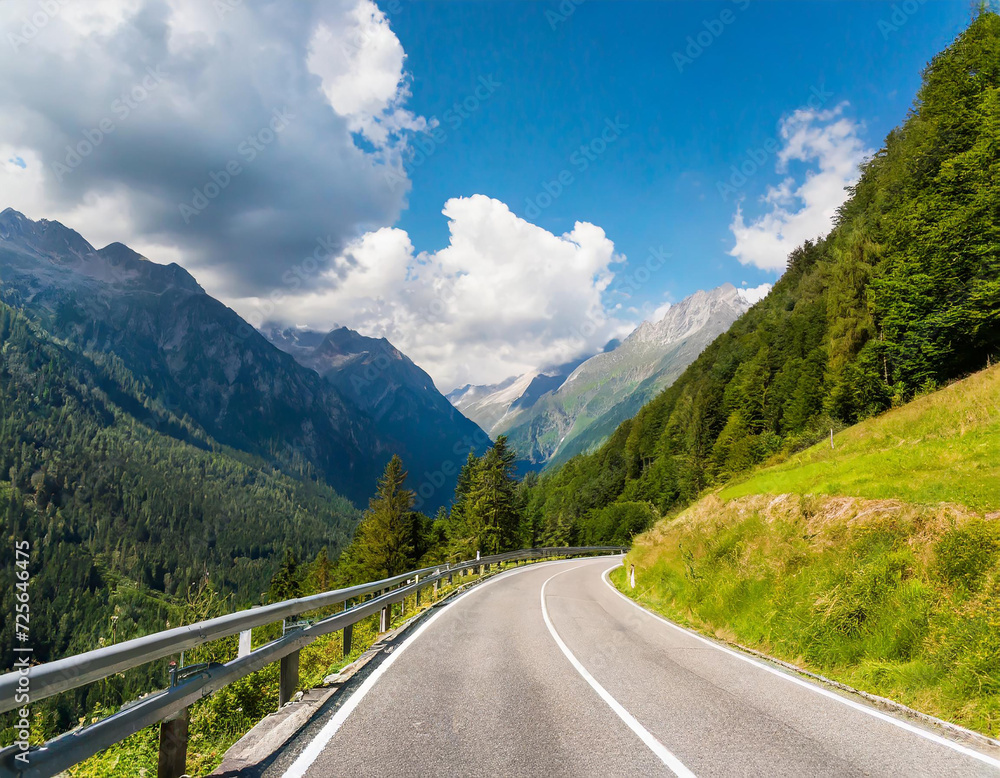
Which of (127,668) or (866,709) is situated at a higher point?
(127,668)

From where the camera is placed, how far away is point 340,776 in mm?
3795

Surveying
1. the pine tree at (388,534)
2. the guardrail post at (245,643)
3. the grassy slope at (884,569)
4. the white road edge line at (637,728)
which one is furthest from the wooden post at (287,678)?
the pine tree at (388,534)

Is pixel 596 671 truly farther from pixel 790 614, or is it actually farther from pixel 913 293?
pixel 913 293

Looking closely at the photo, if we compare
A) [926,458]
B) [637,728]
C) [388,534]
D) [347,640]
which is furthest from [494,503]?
[637,728]

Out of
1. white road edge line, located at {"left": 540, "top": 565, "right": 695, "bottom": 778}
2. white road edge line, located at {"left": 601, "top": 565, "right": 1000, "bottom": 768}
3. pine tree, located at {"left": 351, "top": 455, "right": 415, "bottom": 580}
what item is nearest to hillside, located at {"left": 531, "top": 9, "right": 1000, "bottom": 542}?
white road edge line, located at {"left": 601, "top": 565, "right": 1000, "bottom": 768}

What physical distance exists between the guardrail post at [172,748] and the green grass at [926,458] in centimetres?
1231

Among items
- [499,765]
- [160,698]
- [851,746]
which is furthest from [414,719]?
[851,746]

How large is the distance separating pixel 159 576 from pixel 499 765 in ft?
722

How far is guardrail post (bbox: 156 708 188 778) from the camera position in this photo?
3.63 meters

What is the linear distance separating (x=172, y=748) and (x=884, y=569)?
1064cm

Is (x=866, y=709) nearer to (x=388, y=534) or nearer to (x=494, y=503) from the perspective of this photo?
(x=388, y=534)

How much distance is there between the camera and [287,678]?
580 centimetres

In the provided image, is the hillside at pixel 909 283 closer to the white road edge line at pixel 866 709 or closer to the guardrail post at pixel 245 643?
the white road edge line at pixel 866 709

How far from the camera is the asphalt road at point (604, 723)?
4242 mm
